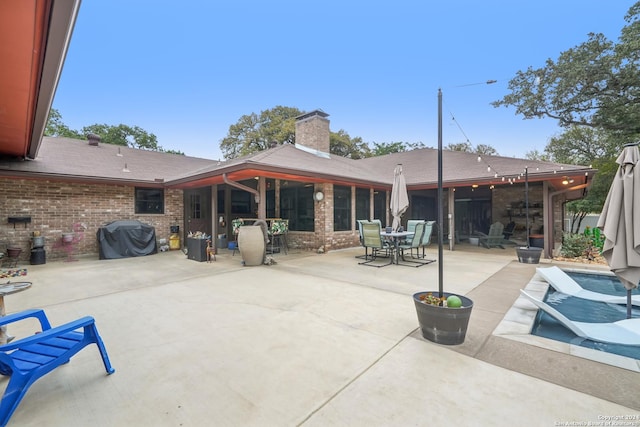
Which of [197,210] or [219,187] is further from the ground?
[219,187]

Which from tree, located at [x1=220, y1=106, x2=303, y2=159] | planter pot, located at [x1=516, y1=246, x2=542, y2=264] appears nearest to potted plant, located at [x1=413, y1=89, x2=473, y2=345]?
planter pot, located at [x1=516, y1=246, x2=542, y2=264]

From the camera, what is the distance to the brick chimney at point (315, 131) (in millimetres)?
12406

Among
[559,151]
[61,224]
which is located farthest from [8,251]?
[559,151]

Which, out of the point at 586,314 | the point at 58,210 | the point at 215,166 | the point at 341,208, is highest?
the point at 215,166

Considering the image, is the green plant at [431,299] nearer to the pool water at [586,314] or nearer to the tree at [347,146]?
the pool water at [586,314]

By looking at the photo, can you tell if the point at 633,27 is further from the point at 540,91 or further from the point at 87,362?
the point at 87,362

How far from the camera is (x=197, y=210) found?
37.8 ft

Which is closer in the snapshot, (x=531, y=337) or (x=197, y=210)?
(x=531, y=337)

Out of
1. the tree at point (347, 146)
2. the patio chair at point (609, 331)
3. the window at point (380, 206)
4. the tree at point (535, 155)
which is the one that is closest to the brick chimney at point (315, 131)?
the window at point (380, 206)

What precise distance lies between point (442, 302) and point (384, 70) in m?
12.6

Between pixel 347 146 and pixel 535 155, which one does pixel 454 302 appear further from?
pixel 535 155

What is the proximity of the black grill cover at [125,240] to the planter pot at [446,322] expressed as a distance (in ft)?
30.0

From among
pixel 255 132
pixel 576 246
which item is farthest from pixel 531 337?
pixel 255 132

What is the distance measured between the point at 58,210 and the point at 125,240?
81.0 inches
